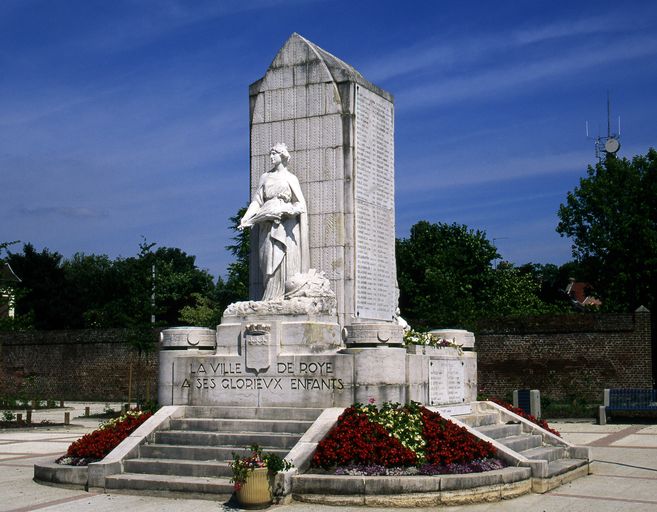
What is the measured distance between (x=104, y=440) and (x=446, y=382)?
5445 mm

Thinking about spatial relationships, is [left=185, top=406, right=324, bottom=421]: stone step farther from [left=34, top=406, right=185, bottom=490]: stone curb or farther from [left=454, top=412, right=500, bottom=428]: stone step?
[left=454, top=412, right=500, bottom=428]: stone step

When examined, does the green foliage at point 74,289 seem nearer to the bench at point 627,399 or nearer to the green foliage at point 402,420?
the bench at point 627,399

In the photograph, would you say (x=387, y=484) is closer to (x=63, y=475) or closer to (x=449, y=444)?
(x=449, y=444)

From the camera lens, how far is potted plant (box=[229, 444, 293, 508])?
34.8 feet

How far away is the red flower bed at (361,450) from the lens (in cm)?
1144

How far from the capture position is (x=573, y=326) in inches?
1273

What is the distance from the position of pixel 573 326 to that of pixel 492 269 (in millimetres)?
20966

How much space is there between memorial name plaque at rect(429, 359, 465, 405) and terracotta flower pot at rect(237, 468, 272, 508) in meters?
3.98

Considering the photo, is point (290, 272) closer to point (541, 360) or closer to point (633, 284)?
point (541, 360)

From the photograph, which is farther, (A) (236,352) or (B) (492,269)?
(B) (492,269)

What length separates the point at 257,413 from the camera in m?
13.5

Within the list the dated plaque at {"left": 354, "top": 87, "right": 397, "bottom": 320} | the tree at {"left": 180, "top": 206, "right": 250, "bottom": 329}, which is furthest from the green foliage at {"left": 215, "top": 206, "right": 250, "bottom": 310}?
the dated plaque at {"left": 354, "top": 87, "right": 397, "bottom": 320}

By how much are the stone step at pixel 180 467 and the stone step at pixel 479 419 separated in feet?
12.5

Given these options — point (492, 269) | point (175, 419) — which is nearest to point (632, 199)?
point (492, 269)
